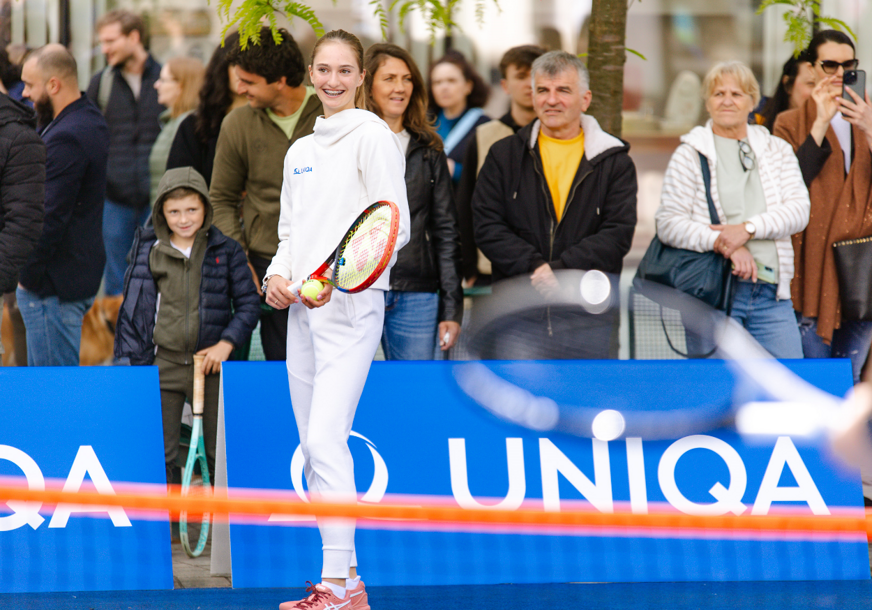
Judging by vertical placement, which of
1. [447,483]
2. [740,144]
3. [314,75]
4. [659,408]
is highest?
[314,75]

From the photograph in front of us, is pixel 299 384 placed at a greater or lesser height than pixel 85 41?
lesser

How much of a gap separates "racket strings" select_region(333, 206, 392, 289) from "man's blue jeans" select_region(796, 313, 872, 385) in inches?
113

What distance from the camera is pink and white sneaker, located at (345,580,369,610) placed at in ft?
11.5

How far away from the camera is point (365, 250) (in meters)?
3.38

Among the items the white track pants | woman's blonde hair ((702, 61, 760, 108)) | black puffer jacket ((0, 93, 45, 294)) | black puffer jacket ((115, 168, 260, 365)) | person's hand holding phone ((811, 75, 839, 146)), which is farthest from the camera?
person's hand holding phone ((811, 75, 839, 146))

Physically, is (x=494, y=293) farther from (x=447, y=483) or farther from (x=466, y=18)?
(x=466, y=18)

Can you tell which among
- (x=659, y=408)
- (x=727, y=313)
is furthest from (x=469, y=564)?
(x=727, y=313)

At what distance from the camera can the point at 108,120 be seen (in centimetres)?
627

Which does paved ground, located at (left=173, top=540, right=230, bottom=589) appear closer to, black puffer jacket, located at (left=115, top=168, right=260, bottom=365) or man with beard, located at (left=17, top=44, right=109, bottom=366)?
black puffer jacket, located at (left=115, top=168, right=260, bottom=365)

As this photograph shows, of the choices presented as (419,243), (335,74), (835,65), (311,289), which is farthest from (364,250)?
(835,65)

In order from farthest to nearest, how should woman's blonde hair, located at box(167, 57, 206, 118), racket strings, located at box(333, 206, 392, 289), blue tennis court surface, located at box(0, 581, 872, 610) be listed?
woman's blonde hair, located at box(167, 57, 206, 118)
blue tennis court surface, located at box(0, 581, 872, 610)
racket strings, located at box(333, 206, 392, 289)

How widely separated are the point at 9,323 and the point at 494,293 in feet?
11.0

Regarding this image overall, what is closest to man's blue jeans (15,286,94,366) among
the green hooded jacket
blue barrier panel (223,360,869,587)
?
the green hooded jacket

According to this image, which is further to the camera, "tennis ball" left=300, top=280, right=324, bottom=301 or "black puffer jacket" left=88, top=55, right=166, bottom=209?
"black puffer jacket" left=88, top=55, right=166, bottom=209
